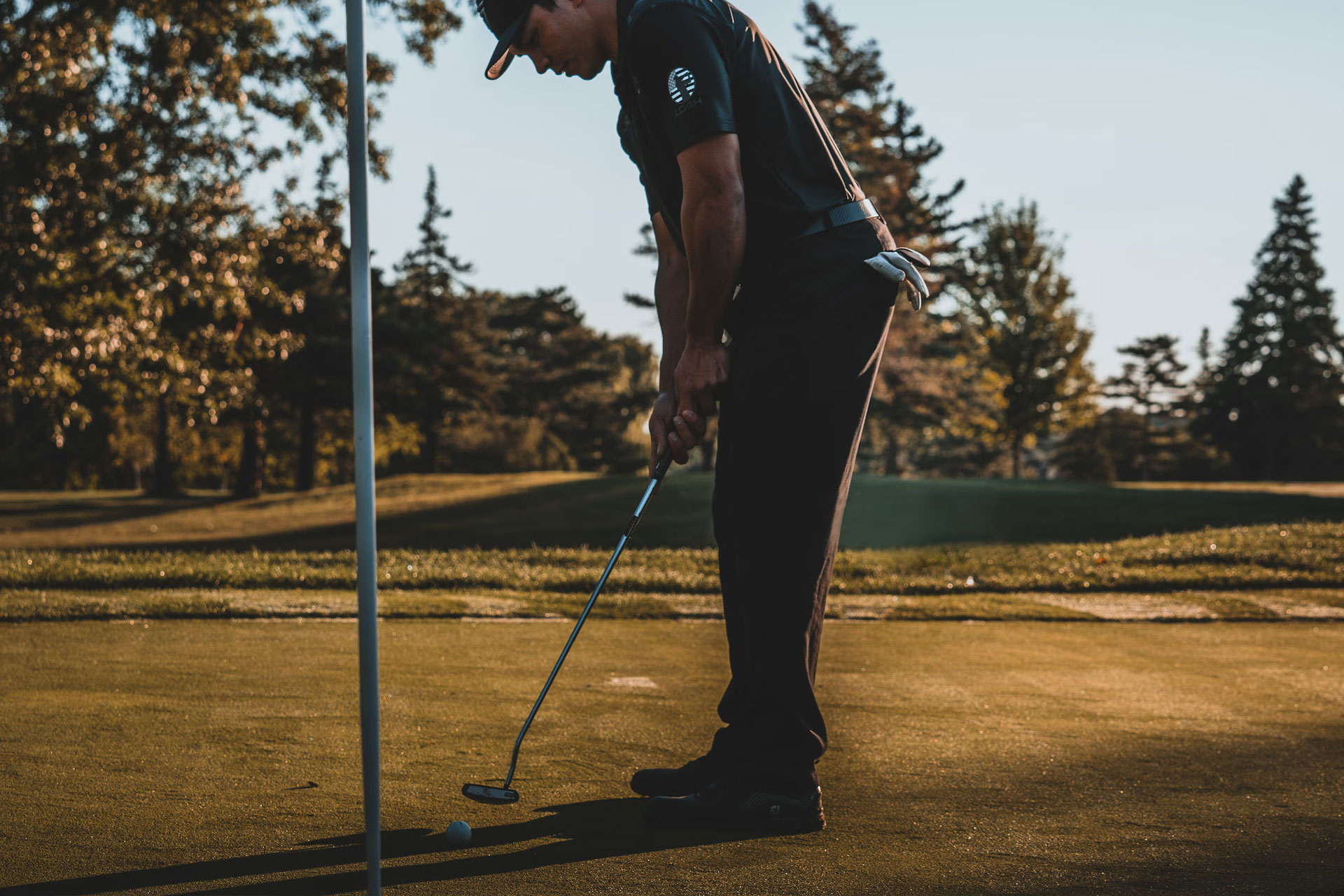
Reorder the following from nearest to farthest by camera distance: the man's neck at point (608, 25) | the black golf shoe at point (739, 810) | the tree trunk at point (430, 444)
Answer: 1. the black golf shoe at point (739, 810)
2. the man's neck at point (608, 25)
3. the tree trunk at point (430, 444)

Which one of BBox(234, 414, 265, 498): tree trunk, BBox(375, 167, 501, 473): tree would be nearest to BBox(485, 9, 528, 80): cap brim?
BBox(375, 167, 501, 473): tree

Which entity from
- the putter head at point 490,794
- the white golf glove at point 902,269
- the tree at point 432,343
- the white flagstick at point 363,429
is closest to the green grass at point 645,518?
the tree at point 432,343

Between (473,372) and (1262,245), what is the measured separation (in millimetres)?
35241

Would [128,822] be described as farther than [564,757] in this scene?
No

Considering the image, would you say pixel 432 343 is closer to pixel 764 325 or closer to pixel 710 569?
pixel 710 569

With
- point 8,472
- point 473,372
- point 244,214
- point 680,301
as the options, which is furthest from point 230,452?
point 680,301

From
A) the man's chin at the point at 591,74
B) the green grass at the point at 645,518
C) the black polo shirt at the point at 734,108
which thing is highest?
the man's chin at the point at 591,74

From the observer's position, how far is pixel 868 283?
2359 mm

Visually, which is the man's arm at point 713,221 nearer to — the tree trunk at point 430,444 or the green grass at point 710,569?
the green grass at point 710,569

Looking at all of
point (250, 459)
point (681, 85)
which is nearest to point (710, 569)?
point (681, 85)

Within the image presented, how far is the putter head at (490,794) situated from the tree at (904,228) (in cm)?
3211

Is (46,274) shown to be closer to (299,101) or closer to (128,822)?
(299,101)

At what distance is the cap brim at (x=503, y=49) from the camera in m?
2.43

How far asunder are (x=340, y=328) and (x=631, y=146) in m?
33.0
